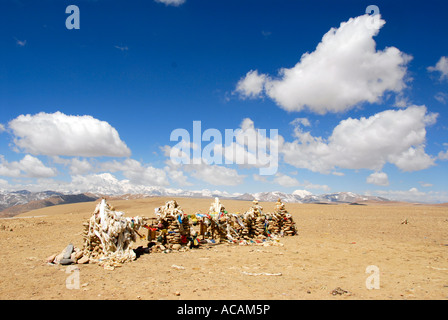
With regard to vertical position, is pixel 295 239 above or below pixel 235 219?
below

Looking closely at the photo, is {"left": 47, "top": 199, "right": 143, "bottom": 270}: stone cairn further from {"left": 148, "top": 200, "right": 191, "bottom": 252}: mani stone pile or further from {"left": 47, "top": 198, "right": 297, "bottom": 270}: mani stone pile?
{"left": 148, "top": 200, "right": 191, "bottom": 252}: mani stone pile

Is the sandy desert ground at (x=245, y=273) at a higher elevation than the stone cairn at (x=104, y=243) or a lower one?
lower

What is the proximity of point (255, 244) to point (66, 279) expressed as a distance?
11500 millimetres

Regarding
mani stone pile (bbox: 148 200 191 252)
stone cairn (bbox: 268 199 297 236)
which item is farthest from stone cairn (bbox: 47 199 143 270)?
stone cairn (bbox: 268 199 297 236)

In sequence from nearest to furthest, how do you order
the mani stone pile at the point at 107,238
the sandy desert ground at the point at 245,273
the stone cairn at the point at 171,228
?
1. the sandy desert ground at the point at 245,273
2. the mani stone pile at the point at 107,238
3. the stone cairn at the point at 171,228

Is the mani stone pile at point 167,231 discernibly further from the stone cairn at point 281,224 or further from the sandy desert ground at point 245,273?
the sandy desert ground at point 245,273

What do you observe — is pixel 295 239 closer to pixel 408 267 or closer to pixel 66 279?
pixel 408 267

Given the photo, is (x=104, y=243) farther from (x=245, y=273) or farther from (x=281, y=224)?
(x=281, y=224)

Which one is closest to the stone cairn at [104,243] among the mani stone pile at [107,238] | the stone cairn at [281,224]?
the mani stone pile at [107,238]

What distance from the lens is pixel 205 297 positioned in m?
7.80

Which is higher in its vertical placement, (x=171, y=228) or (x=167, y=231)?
(x=171, y=228)

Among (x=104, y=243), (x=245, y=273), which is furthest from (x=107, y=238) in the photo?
(x=245, y=273)

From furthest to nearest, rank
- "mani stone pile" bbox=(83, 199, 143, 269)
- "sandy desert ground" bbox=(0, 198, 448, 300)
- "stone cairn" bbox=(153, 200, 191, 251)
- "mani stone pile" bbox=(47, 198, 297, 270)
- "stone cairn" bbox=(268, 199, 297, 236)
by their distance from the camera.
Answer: "stone cairn" bbox=(268, 199, 297, 236)
"stone cairn" bbox=(153, 200, 191, 251)
"mani stone pile" bbox=(47, 198, 297, 270)
"mani stone pile" bbox=(83, 199, 143, 269)
"sandy desert ground" bbox=(0, 198, 448, 300)
